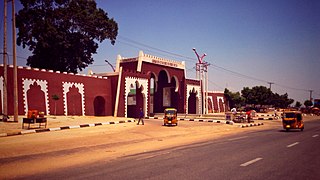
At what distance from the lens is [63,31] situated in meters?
43.2

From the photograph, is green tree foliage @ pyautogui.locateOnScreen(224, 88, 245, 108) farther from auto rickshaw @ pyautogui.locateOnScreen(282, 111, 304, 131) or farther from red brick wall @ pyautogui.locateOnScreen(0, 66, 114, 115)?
auto rickshaw @ pyautogui.locateOnScreen(282, 111, 304, 131)

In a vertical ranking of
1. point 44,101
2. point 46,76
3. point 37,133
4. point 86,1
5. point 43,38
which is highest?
point 86,1

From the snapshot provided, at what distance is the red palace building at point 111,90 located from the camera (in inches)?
1109

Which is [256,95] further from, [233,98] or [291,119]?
[291,119]

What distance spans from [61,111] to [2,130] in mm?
12740

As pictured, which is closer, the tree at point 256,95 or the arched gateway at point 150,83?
the arched gateway at point 150,83

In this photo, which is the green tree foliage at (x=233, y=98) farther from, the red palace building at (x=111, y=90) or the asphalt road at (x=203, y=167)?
the asphalt road at (x=203, y=167)

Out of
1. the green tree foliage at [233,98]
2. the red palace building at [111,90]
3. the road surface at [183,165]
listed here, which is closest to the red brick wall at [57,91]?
the red palace building at [111,90]

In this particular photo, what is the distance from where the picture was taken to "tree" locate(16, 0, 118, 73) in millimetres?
39812

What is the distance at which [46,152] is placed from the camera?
37.9ft

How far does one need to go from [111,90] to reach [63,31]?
13.5m

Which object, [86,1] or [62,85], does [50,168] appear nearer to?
[62,85]

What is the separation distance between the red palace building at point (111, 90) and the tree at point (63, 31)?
5909 millimetres

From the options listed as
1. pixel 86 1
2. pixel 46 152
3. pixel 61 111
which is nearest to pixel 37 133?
pixel 46 152
